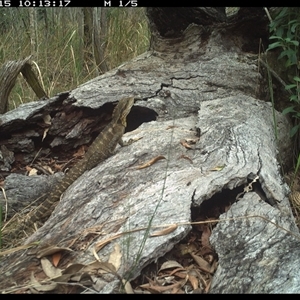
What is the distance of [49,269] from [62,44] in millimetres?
5196

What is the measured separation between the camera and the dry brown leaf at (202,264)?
2.34 metres

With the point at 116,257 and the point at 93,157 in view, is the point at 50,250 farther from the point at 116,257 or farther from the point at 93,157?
the point at 93,157

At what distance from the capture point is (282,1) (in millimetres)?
4098

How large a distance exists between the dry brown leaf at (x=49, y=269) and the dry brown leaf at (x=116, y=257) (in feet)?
0.79

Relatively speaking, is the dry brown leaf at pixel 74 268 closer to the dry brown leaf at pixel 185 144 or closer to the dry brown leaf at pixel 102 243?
the dry brown leaf at pixel 102 243

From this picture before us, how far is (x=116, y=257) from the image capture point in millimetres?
2324

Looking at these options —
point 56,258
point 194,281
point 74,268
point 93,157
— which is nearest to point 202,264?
point 194,281

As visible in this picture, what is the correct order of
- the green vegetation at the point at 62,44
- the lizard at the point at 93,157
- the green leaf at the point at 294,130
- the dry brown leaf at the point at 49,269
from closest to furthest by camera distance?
the dry brown leaf at the point at 49,269 → the lizard at the point at 93,157 → the green leaf at the point at 294,130 → the green vegetation at the point at 62,44

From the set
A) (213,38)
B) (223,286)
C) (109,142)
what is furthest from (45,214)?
(213,38)

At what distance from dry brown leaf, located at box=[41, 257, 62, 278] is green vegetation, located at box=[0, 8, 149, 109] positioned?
3940 mm

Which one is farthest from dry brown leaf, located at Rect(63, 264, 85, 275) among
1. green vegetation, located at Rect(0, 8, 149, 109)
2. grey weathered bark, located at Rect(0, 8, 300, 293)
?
green vegetation, located at Rect(0, 8, 149, 109)

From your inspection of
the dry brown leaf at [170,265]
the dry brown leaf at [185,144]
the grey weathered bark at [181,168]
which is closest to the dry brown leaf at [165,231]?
the grey weathered bark at [181,168]

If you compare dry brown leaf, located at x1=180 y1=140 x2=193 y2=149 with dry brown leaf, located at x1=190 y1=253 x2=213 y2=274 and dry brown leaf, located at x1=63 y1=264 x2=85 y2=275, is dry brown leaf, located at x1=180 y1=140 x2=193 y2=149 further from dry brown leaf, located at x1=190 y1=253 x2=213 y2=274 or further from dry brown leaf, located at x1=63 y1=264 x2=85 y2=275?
dry brown leaf, located at x1=63 y1=264 x2=85 y2=275

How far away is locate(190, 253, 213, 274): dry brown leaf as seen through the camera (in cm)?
234
